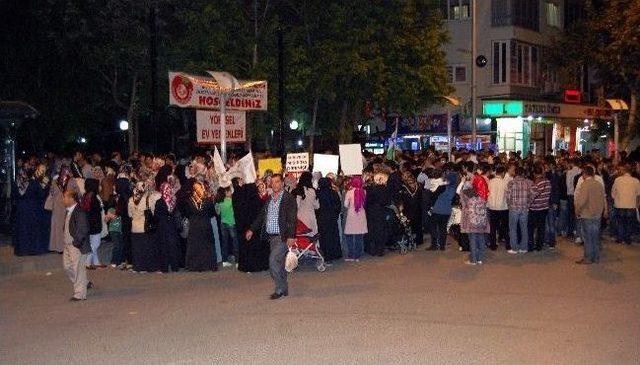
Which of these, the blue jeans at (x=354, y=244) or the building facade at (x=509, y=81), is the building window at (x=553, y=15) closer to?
the building facade at (x=509, y=81)

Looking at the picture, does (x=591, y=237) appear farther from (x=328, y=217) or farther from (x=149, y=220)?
(x=149, y=220)

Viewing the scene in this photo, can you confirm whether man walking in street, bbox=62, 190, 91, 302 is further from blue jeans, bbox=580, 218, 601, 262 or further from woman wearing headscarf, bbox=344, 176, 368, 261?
blue jeans, bbox=580, 218, 601, 262

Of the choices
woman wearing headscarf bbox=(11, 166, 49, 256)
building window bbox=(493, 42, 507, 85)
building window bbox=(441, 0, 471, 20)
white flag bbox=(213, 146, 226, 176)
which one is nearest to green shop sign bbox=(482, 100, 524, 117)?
building window bbox=(493, 42, 507, 85)

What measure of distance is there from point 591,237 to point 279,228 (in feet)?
20.4

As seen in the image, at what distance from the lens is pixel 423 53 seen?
104ft

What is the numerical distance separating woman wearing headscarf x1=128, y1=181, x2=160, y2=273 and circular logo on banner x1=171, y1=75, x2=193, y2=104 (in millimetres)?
3216

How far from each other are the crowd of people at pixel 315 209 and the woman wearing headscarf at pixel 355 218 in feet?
0.07

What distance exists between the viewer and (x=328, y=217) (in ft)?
51.3

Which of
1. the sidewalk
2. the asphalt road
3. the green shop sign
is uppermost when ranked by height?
the green shop sign

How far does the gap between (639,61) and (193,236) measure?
83.1 ft

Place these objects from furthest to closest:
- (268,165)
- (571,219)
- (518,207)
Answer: (571,219) → (518,207) → (268,165)

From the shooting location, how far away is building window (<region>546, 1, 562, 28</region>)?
144ft

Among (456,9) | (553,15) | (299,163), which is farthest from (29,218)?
(553,15)

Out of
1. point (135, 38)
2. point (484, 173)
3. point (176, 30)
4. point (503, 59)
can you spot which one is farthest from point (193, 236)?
point (503, 59)
